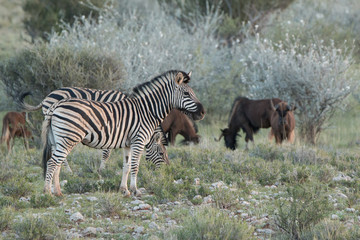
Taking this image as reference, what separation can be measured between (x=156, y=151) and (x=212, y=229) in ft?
13.1

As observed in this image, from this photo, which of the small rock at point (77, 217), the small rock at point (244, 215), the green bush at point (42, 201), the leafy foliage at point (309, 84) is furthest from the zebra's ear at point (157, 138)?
the leafy foliage at point (309, 84)

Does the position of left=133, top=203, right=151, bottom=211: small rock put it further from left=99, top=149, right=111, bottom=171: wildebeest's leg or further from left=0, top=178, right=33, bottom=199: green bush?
left=99, top=149, right=111, bottom=171: wildebeest's leg

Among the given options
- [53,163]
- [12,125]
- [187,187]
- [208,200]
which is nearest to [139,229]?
[208,200]

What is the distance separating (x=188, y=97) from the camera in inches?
319

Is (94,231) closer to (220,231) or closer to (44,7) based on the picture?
(220,231)

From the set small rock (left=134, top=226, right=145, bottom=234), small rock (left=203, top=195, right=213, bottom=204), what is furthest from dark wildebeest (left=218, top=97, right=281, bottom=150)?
small rock (left=134, top=226, right=145, bottom=234)

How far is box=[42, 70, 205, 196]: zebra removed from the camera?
7.10 meters

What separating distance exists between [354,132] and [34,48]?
9992 mm

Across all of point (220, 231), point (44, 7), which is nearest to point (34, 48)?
point (220, 231)

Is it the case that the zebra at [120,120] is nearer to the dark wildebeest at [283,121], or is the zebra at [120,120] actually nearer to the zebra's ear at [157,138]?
the zebra's ear at [157,138]

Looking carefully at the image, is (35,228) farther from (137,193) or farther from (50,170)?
(137,193)

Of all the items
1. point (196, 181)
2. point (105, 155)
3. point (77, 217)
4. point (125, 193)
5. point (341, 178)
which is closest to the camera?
point (77, 217)

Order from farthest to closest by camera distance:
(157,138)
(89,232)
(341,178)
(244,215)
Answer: (157,138)
(341,178)
(244,215)
(89,232)

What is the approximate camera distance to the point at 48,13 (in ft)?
80.6
